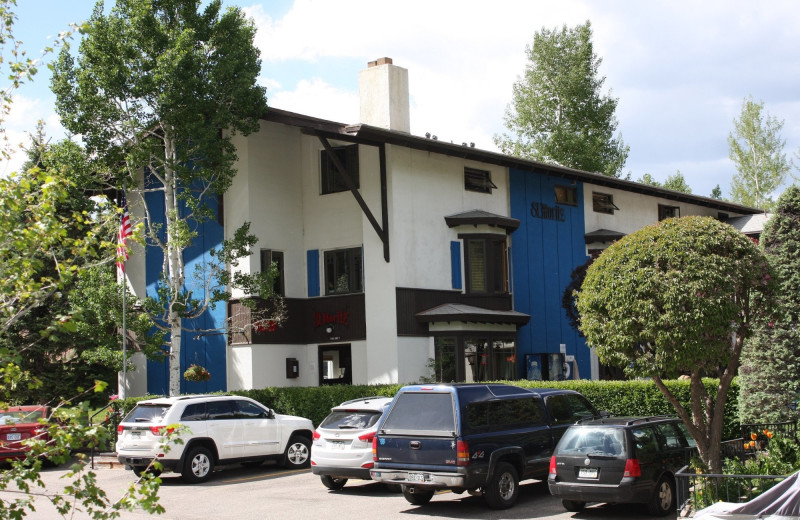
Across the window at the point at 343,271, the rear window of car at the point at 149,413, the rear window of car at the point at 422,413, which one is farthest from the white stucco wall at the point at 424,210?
the rear window of car at the point at 422,413

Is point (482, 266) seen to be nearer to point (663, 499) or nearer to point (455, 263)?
point (455, 263)

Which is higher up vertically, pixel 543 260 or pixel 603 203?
pixel 603 203

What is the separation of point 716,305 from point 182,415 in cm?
1137

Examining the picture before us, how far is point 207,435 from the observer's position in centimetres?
1877

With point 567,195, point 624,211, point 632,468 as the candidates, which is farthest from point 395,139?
point 632,468

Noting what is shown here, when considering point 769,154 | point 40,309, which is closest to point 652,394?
point 40,309

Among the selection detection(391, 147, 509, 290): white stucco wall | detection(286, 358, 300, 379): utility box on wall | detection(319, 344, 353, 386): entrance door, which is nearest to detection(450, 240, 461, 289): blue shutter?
detection(391, 147, 509, 290): white stucco wall

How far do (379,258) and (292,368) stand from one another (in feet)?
15.2

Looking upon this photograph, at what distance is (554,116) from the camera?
5056 cm

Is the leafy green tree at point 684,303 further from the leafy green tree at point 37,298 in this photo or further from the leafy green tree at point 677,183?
the leafy green tree at point 677,183

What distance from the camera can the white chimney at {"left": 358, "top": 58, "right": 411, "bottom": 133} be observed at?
28.2 meters

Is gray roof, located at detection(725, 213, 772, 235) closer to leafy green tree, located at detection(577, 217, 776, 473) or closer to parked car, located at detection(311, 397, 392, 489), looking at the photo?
parked car, located at detection(311, 397, 392, 489)

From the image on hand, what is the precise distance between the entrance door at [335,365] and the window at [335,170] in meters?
5.10

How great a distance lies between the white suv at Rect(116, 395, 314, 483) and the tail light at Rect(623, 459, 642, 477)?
9036 mm
